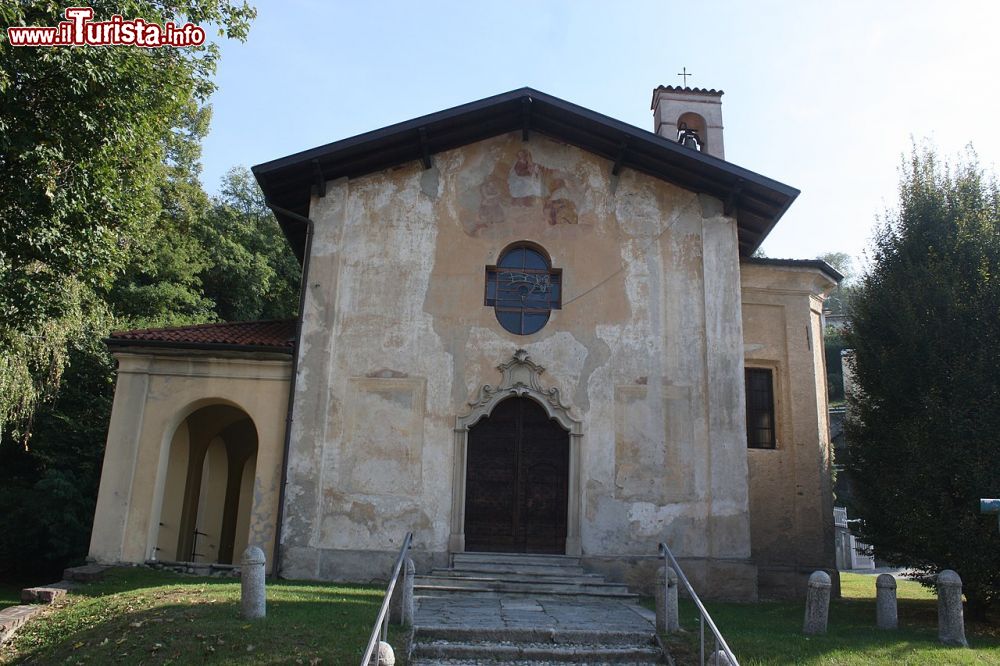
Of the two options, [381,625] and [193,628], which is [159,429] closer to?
[193,628]

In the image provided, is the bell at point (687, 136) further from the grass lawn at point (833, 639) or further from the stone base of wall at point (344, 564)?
the stone base of wall at point (344, 564)

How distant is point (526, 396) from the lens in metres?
14.5

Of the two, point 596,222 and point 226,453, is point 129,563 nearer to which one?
point 226,453

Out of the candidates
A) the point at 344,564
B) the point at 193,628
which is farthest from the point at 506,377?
the point at 193,628

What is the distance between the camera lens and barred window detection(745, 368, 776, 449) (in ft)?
53.0

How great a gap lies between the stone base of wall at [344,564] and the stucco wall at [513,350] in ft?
0.11

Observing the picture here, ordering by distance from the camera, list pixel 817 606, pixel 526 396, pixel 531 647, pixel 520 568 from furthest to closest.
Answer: pixel 526 396, pixel 520 568, pixel 817 606, pixel 531 647

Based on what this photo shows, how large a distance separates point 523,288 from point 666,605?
714cm

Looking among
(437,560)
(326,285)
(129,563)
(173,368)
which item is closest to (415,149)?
(326,285)

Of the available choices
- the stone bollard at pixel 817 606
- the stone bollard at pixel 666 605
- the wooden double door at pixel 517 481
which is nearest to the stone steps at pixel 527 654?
the stone bollard at pixel 666 605

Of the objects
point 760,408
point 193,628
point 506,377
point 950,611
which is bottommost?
point 193,628

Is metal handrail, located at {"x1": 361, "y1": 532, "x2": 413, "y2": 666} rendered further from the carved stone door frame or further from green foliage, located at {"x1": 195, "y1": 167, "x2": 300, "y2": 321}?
green foliage, located at {"x1": 195, "y1": 167, "x2": 300, "y2": 321}

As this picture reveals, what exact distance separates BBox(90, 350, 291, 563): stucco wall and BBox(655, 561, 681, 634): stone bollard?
7156 mm

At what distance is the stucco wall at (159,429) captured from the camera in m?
13.8
